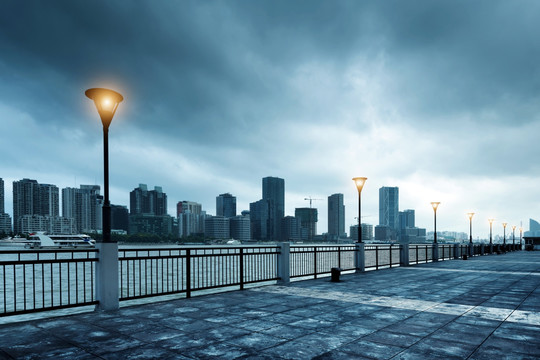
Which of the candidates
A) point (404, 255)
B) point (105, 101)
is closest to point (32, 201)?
point (404, 255)

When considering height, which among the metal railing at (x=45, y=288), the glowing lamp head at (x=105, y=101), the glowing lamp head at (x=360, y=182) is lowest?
the metal railing at (x=45, y=288)

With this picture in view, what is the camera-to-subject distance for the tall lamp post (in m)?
7.63

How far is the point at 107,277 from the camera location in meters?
7.69

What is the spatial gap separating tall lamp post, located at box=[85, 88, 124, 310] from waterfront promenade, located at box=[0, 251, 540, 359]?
453 mm

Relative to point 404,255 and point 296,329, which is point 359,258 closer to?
point 404,255

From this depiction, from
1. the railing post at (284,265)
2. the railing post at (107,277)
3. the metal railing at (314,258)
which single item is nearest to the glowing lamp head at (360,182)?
the metal railing at (314,258)

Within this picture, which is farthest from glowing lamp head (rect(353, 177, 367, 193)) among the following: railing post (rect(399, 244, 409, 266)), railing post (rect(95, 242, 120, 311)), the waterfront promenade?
railing post (rect(95, 242, 120, 311))

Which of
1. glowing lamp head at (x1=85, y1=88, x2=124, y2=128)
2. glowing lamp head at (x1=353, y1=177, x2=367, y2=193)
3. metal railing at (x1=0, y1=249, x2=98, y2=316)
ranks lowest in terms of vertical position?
metal railing at (x1=0, y1=249, x2=98, y2=316)

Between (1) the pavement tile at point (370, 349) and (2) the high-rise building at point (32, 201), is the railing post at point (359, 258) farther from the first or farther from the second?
(2) the high-rise building at point (32, 201)

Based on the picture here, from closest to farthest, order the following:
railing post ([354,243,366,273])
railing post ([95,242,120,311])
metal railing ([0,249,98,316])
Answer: metal railing ([0,249,98,316]), railing post ([95,242,120,311]), railing post ([354,243,366,273])

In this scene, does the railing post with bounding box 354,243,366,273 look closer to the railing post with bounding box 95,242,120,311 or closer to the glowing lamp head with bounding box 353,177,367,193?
the glowing lamp head with bounding box 353,177,367,193

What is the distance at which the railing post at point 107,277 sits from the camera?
7617mm

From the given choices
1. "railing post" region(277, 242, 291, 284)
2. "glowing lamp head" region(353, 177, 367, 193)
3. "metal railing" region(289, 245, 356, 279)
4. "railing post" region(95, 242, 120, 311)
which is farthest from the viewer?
"glowing lamp head" region(353, 177, 367, 193)

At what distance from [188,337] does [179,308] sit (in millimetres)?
2500
